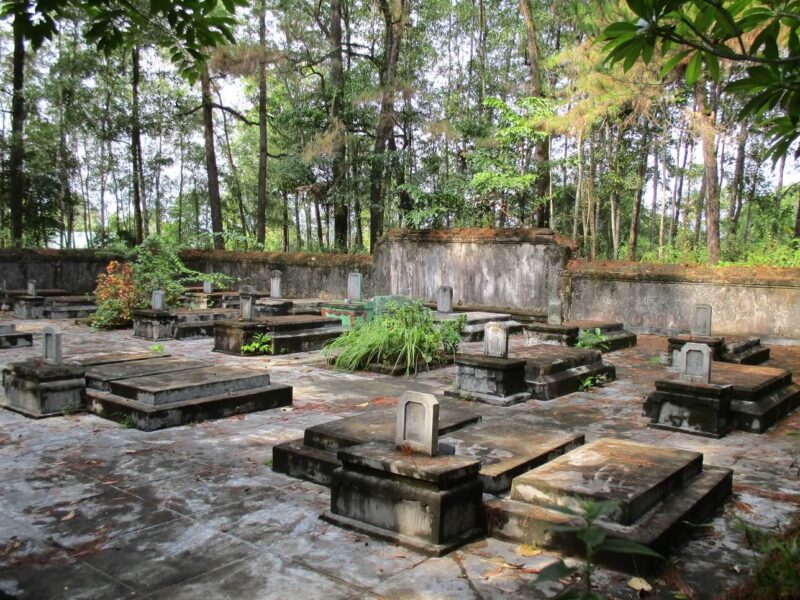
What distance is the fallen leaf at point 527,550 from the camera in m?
3.17

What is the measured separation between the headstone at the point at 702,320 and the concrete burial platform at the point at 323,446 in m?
5.25

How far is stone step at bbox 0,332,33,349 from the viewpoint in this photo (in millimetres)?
9719

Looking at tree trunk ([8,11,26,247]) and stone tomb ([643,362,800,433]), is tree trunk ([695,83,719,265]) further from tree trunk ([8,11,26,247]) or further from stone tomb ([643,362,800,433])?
tree trunk ([8,11,26,247])

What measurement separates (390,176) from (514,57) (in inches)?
451

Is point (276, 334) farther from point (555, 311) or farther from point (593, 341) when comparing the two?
point (593, 341)

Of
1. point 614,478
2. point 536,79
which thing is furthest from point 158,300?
point 536,79

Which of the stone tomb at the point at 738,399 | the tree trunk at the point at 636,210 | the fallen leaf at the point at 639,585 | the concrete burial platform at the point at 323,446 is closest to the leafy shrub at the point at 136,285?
the concrete burial platform at the point at 323,446

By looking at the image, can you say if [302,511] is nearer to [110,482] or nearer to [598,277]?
[110,482]

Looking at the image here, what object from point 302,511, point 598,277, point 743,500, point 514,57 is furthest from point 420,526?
point 514,57

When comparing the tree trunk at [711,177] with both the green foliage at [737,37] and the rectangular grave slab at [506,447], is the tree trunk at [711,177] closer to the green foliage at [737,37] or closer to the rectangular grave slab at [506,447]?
the rectangular grave slab at [506,447]

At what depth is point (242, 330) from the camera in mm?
9633

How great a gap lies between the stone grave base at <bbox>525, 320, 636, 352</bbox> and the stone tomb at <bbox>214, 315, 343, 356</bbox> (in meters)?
3.49

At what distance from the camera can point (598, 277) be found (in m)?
12.2

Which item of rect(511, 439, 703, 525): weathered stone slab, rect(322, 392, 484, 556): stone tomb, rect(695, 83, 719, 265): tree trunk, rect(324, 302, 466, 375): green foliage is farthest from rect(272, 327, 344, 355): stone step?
rect(695, 83, 719, 265): tree trunk
